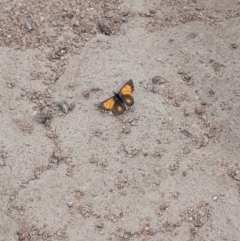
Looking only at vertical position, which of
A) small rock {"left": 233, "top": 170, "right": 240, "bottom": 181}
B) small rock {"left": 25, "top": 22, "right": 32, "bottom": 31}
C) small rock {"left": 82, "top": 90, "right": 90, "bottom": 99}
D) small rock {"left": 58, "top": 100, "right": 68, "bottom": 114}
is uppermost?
small rock {"left": 233, "top": 170, "right": 240, "bottom": 181}

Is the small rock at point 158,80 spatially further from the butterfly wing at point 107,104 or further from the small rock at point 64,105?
the small rock at point 64,105

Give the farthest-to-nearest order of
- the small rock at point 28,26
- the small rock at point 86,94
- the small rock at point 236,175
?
the small rock at point 28,26 → the small rock at point 86,94 → the small rock at point 236,175

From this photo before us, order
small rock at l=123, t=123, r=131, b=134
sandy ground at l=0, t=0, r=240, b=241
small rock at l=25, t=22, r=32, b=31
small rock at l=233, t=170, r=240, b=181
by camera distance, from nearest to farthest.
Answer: sandy ground at l=0, t=0, r=240, b=241 → small rock at l=233, t=170, r=240, b=181 → small rock at l=123, t=123, r=131, b=134 → small rock at l=25, t=22, r=32, b=31

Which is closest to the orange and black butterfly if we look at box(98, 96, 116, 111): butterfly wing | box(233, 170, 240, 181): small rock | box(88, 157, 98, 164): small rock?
box(98, 96, 116, 111): butterfly wing

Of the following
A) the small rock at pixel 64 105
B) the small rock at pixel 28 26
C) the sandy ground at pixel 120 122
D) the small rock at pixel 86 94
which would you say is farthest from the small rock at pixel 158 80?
the small rock at pixel 28 26

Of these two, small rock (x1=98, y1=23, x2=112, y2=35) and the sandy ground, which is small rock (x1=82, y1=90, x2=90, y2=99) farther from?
small rock (x1=98, y1=23, x2=112, y2=35)

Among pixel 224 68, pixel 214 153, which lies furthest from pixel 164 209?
pixel 224 68

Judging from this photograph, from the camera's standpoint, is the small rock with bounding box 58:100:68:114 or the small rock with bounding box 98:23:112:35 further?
the small rock with bounding box 98:23:112:35

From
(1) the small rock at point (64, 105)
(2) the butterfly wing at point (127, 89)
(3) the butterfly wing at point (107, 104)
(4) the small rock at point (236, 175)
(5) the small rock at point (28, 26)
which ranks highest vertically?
(2) the butterfly wing at point (127, 89)
